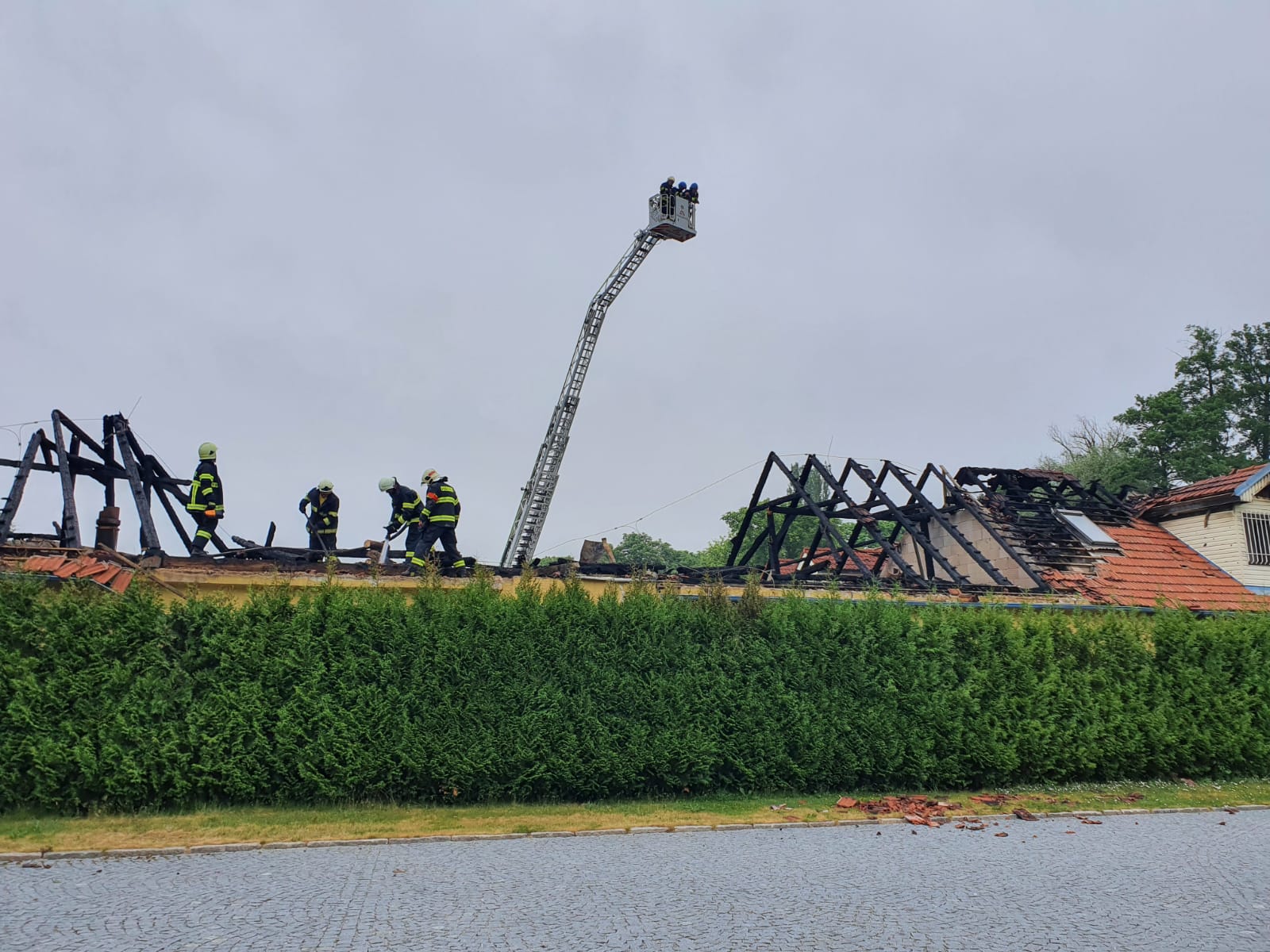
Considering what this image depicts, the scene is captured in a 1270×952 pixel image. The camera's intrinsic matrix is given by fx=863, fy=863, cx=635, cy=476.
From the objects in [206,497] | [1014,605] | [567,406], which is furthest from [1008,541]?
[206,497]

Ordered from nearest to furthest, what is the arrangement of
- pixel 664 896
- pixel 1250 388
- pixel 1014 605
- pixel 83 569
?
pixel 664 896, pixel 83 569, pixel 1014 605, pixel 1250 388

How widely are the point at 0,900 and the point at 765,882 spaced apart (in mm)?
6464

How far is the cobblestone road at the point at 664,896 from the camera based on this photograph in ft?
20.9

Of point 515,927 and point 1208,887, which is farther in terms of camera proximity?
point 1208,887

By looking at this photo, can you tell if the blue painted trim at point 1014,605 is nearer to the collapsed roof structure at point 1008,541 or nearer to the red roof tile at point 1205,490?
the collapsed roof structure at point 1008,541

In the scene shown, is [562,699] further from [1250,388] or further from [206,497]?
[1250,388]

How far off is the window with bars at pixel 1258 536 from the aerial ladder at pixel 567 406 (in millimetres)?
16994

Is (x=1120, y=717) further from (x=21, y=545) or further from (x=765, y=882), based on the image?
(x=21, y=545)

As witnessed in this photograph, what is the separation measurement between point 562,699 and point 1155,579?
16.9 meters

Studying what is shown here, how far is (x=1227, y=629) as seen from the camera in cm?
1562

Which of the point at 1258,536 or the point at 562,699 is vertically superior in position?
the point at 1258,536

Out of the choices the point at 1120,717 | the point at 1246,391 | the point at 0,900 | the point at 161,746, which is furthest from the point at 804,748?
the point at 1246,391

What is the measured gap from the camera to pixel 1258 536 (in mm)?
22734

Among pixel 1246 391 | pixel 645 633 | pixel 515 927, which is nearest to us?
pixel 515 927
